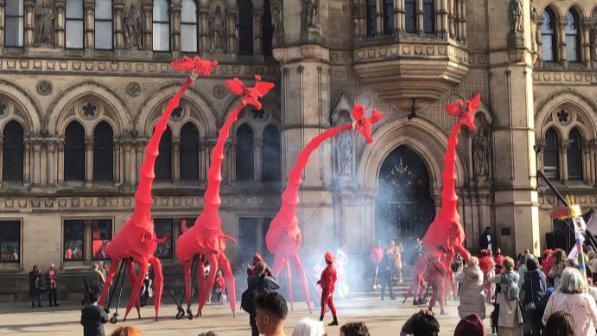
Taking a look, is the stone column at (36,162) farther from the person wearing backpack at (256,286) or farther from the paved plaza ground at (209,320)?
the person wearing backpack at (256,286)

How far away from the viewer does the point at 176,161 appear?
94.4 ft

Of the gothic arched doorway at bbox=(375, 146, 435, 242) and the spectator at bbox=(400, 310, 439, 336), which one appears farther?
the gothic arched doorway at bbox=(375, 146, 435, 242)

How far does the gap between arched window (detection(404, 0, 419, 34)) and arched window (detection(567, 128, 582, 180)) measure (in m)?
8.70

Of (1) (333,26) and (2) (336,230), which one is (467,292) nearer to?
(2) (336,230)

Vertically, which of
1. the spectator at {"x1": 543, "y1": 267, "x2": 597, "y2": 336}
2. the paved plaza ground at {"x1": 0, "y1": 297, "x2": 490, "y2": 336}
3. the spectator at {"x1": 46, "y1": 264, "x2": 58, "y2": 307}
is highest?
the spectator at {"x1": 543, "y1": 267, "x2": 597, "y2": 336}

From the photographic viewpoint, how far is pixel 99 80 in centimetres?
2806

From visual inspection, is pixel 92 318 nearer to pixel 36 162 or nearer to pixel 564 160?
pixel 36 162

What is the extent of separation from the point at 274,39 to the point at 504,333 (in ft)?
53.4

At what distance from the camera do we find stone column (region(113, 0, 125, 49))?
93.2 ft

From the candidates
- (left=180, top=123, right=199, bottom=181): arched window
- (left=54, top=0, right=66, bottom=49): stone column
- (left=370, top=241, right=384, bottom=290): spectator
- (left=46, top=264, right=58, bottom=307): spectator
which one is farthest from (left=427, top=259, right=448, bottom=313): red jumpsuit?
(left=54, top=0, right=66, bottom=49): stone column

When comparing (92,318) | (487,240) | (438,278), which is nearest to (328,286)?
(438,278)

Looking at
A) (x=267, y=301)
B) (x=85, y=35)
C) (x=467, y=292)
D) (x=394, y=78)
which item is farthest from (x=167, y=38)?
(x=267, y=301)

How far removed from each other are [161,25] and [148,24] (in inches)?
22.6

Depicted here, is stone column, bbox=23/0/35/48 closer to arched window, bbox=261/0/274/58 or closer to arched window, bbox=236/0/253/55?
arched window, bbox=236/0/253/55
